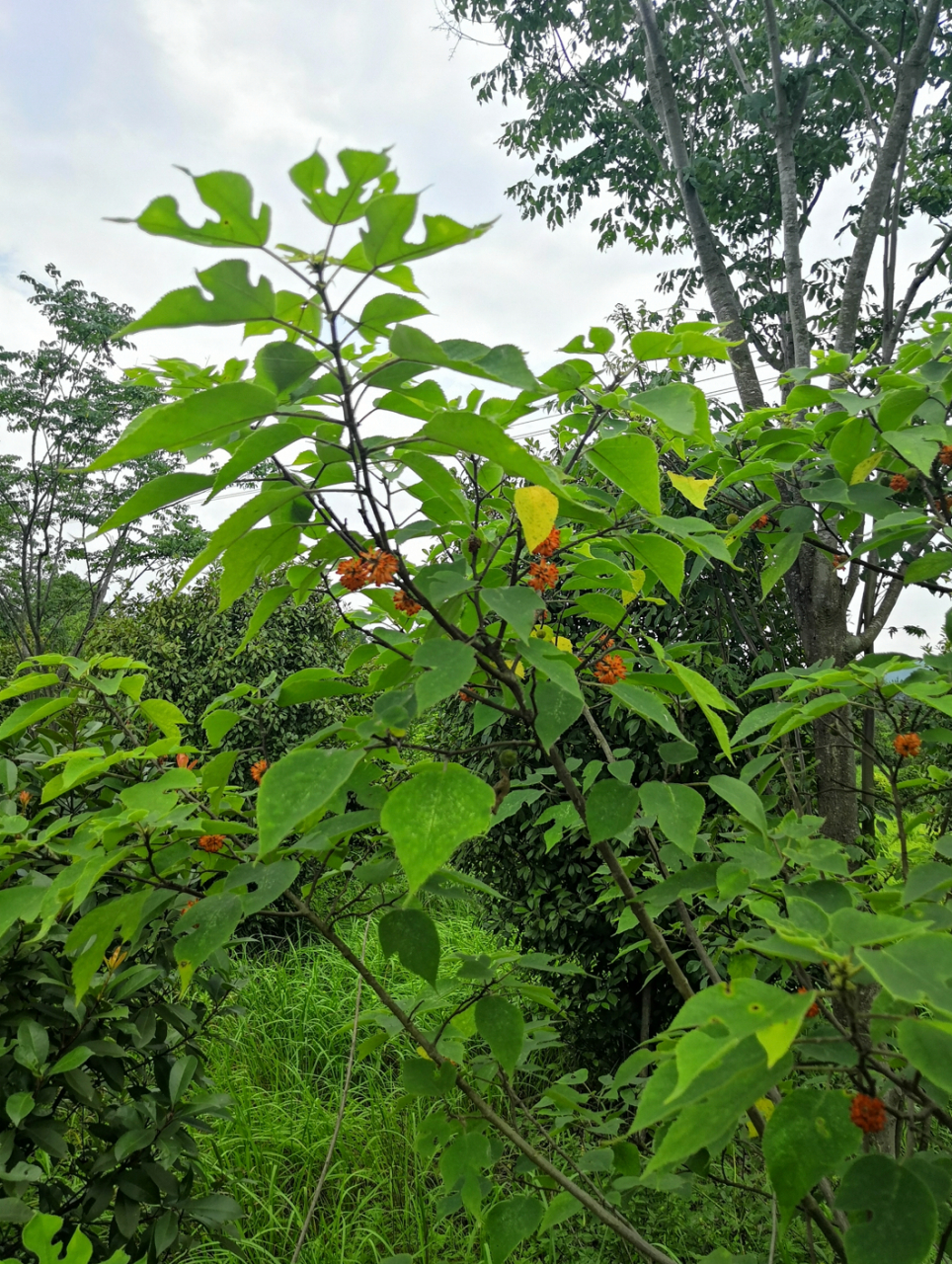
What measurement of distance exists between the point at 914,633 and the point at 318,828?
3.81 m

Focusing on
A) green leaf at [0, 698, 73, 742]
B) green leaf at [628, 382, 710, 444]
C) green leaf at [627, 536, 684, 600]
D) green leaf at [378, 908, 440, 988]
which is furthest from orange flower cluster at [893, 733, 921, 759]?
green leaf at [0, 698, 73, 742]

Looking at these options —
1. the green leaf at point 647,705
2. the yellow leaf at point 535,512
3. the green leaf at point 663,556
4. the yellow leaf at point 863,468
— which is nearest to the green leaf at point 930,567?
the yellow leaf at point 863,468

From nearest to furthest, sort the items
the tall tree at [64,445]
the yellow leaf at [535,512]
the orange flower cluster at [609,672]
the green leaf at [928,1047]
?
the green leaf at [928,1047] → the yellow leaf at [535,512] → the orange flower cluster at [609,672] → the tall tree at [64,445]

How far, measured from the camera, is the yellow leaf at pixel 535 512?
68cm

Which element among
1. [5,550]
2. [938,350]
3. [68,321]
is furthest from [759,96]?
[5,550]

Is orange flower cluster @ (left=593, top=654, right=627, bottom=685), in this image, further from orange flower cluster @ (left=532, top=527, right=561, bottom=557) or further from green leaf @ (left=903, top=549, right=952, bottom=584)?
green leaf @ (left=903, top=549, right=952, bottom=584)

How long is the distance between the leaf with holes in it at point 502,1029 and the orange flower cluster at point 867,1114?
0.43 metres

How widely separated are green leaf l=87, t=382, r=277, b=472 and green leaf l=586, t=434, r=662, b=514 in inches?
13.9

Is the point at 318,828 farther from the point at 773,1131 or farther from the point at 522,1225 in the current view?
the point at 522,1225

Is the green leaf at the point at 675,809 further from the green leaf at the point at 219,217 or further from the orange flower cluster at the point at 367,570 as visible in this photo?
the green leaf at the point at 219,217

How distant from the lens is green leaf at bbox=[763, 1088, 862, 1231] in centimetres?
51

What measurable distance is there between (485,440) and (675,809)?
466 millimetres

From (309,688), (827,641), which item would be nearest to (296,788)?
(309,688)

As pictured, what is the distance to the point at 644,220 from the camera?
5.98 metres
